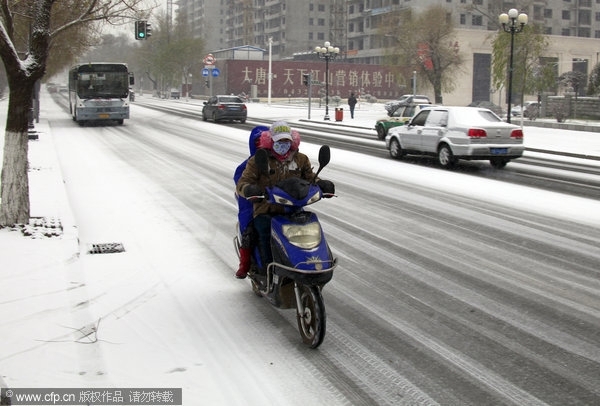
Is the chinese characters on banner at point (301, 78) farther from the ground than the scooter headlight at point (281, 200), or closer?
farther from the ground

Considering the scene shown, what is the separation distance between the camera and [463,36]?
7681cm

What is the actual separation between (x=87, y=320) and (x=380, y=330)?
2437mm

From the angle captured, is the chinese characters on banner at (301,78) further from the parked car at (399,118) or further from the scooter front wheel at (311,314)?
the scooter front wheel at (311,314)

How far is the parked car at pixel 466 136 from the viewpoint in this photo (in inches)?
648

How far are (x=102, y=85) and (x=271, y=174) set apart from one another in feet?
87.1

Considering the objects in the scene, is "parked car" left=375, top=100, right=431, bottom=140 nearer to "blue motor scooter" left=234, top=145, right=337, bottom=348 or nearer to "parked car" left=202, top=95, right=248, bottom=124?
"parked car" left=202, top=95, right=248, bottom=124

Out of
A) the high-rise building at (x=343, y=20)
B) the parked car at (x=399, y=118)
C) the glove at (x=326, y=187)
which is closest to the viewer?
the glove at (x=326, y=187)

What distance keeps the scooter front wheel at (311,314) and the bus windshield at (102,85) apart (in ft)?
89.0

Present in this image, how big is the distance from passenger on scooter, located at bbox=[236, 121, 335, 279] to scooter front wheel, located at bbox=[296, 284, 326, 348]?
0.55m

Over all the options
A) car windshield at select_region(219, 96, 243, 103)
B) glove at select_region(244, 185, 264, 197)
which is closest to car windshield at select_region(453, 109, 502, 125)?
glove at select_region(244, 185, 264, 197)

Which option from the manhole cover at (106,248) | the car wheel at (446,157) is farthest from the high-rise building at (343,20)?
the manhole cover at (106,248)

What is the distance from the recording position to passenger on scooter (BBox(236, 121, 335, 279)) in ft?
17.7

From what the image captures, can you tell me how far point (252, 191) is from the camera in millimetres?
5199

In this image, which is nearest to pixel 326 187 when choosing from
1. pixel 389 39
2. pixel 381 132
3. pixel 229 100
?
pixel 381 132
